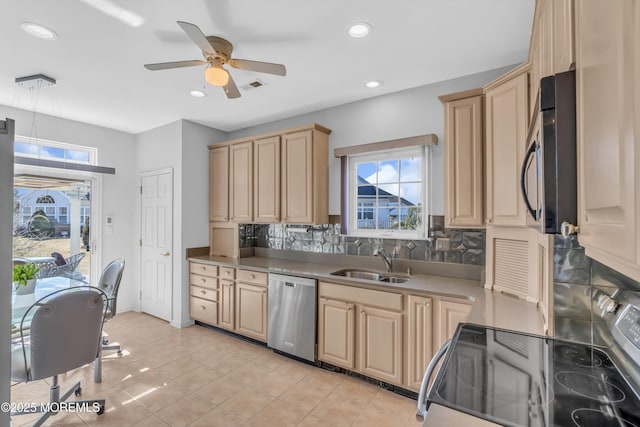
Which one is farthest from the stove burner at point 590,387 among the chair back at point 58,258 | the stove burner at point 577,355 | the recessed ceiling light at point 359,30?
the chair back at point 58,258

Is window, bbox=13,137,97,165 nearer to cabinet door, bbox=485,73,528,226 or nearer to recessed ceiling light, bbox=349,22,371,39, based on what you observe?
recessed ceiling light, bbox=349,22,371,39

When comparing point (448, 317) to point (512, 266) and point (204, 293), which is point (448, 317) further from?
point (204, 293)

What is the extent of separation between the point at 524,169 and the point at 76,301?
8.90 feet

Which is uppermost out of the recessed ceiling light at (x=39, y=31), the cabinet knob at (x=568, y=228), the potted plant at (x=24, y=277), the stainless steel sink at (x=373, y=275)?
the recessed ceiling light at (x=39, y=31)

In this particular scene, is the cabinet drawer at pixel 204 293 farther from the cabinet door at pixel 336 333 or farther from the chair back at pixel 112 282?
the cabinet door at pixel 336 333

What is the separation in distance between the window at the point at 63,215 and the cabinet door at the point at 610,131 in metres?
5.17

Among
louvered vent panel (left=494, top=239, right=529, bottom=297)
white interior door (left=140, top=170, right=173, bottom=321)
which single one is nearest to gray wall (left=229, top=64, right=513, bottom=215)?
louvered vent panel (left=494, top=239, right=529, bottom=297)

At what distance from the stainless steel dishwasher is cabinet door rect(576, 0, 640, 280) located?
2.38m

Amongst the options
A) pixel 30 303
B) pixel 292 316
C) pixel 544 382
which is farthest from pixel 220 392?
pixel 544 382

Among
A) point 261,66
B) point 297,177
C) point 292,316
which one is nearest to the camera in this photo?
point 261,66

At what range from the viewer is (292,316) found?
9.61 ft

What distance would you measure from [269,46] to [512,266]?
2377 millimetres

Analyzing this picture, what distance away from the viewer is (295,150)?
3355 mm

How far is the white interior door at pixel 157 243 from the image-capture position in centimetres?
400
